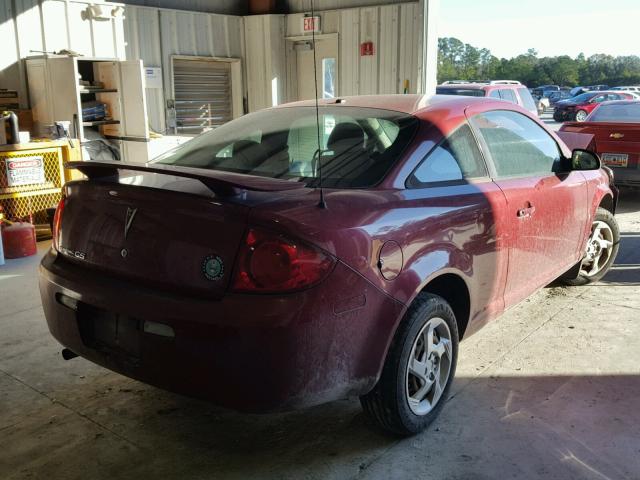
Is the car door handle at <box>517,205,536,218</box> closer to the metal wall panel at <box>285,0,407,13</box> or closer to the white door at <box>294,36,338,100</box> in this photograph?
the metal wall panel at <box>285,0,407,13</box>

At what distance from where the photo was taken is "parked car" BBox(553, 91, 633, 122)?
27936 mm

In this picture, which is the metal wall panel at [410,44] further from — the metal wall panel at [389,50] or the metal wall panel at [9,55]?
the metal wall panel at [9,55]

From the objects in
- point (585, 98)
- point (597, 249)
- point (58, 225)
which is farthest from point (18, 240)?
point (585, 98)

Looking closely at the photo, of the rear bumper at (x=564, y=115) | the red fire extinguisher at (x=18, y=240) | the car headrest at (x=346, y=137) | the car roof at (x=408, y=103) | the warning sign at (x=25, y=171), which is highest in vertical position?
the car roof at (x=408, y=103)

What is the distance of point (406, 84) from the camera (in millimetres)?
10320

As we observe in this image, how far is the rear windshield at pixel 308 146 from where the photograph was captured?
3053 millimetres

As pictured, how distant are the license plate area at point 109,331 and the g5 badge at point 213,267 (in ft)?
1.14

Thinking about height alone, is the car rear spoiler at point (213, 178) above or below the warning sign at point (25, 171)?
above

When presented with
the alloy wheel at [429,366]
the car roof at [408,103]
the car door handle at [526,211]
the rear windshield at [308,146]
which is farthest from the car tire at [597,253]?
the rear windshield at [308,146]

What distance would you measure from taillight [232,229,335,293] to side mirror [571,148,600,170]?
2.58 meters

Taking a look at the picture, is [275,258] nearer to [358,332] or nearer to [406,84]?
[358,332]

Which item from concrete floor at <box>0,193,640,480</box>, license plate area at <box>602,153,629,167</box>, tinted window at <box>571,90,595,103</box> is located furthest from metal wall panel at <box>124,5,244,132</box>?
tinted window at <box>571,90,595,103</box>

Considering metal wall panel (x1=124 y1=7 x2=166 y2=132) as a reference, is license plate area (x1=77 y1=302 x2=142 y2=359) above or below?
below

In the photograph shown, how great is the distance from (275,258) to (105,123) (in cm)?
703
